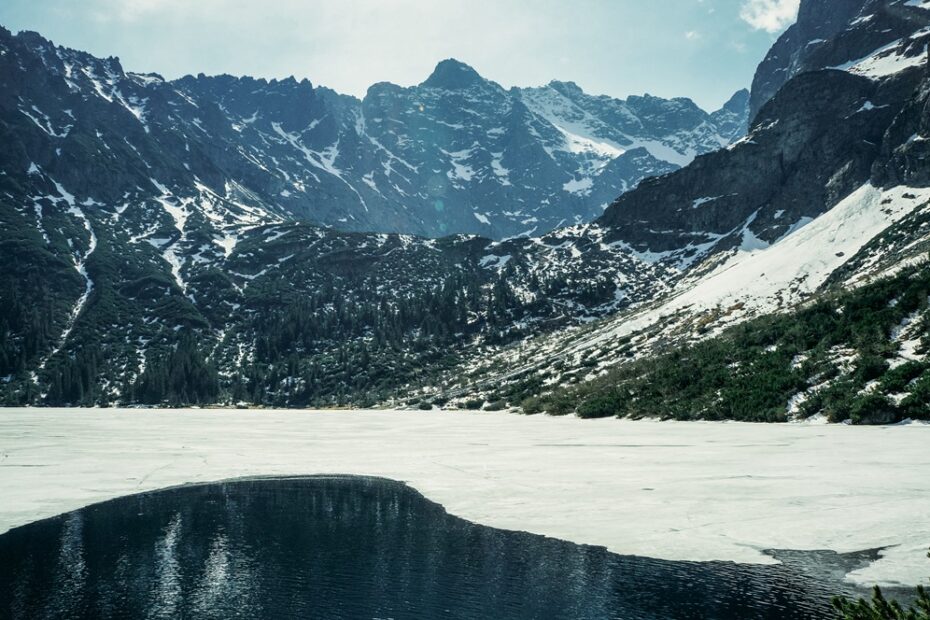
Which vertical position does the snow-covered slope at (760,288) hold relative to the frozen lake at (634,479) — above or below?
above

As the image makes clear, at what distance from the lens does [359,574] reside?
39.0ft

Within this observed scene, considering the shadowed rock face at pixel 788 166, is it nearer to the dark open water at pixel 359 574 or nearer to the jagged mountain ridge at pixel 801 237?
the jagged mountain ridge at pixel 801 237

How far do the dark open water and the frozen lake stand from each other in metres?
0.93

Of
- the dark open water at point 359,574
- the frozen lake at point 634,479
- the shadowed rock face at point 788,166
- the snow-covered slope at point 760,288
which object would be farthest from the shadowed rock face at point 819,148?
the dark open water at point 359,574

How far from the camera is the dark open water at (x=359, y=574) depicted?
9.84 m

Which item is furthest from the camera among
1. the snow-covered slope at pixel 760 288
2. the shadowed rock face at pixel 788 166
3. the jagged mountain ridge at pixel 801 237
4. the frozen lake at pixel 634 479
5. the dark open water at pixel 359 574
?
the shadowed rock face at pixel 788 166

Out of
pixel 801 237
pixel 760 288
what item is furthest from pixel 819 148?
pixel 760 288

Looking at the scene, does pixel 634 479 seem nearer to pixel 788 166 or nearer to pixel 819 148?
pixel 819 148

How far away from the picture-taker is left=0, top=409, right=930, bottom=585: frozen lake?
1239 centimetres

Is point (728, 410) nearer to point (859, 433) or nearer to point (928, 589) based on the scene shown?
point (859, 433)

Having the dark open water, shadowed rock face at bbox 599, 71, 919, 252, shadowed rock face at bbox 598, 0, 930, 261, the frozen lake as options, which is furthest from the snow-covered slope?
the dark open water

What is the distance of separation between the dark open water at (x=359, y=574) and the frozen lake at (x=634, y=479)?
0.93 meters

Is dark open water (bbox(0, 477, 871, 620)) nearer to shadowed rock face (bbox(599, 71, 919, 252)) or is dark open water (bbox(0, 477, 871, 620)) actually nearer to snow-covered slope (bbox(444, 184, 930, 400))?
snow-covered slope (bbox(444, 184, 930, 400))

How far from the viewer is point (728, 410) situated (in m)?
41.2
